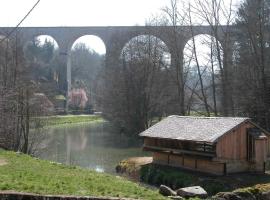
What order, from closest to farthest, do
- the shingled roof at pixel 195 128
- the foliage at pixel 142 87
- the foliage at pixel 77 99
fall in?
the shingled roof at pixel 195 128, the foliage at pixel 142 87, the foliage at pixel 77 99

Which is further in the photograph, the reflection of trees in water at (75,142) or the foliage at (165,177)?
the reflection of trees in water at (75,142)

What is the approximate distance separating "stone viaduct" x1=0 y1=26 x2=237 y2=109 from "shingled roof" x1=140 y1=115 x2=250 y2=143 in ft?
45.3

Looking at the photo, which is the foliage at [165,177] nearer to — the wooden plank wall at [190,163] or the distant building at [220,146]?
the wooden plank wall at [190,163]

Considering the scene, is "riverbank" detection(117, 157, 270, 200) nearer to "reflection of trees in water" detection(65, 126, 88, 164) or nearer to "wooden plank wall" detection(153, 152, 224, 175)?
"wooden plank wall" detection(153, 152, 224, 175)

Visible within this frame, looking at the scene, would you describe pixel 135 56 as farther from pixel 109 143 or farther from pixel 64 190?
pixel 64 190

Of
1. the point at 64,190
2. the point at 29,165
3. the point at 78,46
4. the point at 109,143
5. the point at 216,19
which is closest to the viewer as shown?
the point at 64,190

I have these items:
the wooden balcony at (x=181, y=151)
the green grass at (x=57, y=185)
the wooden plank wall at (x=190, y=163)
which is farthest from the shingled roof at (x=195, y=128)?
the green grass at (x=57, y=185)

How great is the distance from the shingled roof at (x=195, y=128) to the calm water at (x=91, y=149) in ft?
12.3

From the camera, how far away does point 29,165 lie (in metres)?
17.1

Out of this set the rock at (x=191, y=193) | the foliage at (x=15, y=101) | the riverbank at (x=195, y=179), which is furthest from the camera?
the foliage at (x=15, y=101)

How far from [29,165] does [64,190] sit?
228 inches

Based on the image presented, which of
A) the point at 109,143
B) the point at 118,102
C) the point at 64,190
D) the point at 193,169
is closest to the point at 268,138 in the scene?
the point at 193,169

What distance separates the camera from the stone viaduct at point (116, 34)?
40875 mm

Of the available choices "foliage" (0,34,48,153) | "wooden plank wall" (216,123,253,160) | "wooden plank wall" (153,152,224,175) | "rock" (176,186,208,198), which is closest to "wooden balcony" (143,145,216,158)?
"wooden plank wall" (153,152,224,175)
